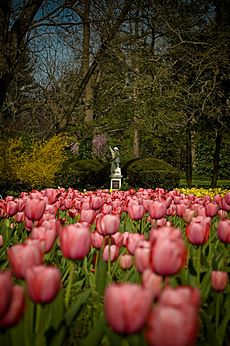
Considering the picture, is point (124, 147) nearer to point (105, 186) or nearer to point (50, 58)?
point (50, 58)

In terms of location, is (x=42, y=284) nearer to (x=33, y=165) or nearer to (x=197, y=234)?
(x=197, y=234)

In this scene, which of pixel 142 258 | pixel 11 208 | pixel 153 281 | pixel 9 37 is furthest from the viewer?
pixel 9 37

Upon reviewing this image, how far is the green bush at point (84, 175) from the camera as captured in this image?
1491 cm

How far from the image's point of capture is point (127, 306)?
0.69 meters

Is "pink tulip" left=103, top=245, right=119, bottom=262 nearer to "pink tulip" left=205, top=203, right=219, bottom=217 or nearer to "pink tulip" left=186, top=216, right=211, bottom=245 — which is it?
"pink tulip" left=186, top=216, right=211, bottom=245

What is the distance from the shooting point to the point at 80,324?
118cm

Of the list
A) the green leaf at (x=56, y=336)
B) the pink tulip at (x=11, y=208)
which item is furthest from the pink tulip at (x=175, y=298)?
the pink tulip at (x=11, y=208)

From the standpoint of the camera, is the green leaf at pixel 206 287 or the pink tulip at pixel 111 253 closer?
the green leaf at pixel 206 287

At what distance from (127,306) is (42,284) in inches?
9.4

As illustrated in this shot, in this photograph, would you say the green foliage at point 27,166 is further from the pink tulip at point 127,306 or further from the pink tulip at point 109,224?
the pink tulip at point 127,306

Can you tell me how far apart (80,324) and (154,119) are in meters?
13.6

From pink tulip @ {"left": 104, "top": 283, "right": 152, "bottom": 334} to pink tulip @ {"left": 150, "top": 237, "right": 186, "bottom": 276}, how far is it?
0.83 ft

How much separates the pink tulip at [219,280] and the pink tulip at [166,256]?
1.08 feet

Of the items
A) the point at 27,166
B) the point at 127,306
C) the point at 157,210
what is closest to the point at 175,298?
the point at 127,306
